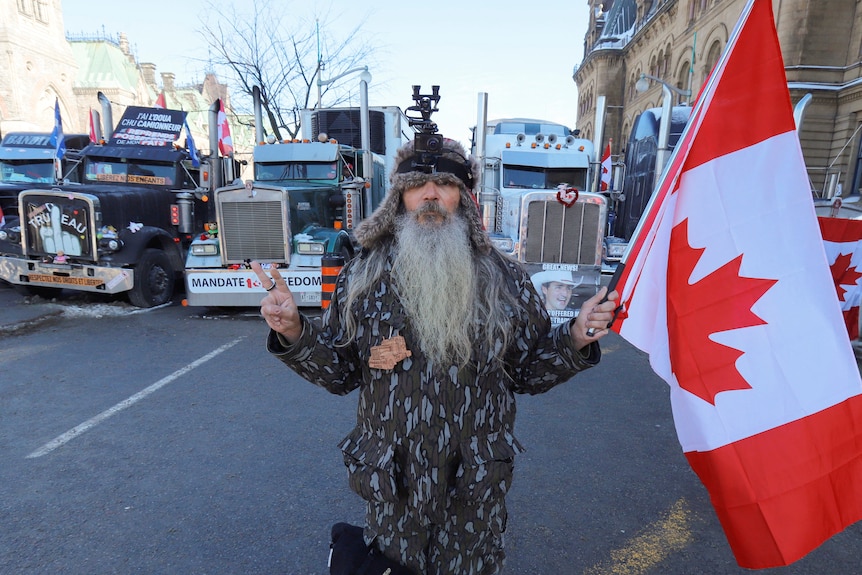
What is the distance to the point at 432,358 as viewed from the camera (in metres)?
1.68

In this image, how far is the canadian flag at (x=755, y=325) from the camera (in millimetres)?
1744

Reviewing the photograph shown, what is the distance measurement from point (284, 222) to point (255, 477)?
4.85 m

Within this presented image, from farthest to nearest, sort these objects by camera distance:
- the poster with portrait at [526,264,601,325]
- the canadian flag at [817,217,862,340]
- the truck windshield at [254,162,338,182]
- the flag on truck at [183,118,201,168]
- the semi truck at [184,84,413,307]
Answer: the flag on truck at [183,118,201,168]
the truck windshield at [254,162,338,182]
the semi truck at [184,84,413,307]
the poster with portrait at [526,264,601,325]
the canadian flag at [817,217,862,340]

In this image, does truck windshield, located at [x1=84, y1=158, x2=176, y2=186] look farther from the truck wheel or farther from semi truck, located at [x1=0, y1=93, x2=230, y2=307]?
the truck wheel

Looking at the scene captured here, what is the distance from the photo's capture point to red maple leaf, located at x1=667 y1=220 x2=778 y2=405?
1.80 meters

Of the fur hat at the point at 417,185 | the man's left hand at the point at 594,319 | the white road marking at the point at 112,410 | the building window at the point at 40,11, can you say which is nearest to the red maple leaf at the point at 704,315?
the man's left hand at the point at 594,319

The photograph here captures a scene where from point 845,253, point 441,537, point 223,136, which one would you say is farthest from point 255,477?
point 223,136

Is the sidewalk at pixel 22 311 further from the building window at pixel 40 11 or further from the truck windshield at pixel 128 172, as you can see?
the building window at pixel 40 11

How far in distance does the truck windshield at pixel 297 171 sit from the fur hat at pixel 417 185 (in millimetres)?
7390

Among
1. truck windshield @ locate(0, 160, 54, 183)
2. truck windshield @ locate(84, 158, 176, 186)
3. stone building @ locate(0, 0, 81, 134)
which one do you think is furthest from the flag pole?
stone building @ locate(0, 0, 81, 134)

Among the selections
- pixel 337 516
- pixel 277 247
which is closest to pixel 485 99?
pixel 277 247

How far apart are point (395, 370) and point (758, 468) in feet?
4.30

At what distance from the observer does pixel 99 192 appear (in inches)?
315

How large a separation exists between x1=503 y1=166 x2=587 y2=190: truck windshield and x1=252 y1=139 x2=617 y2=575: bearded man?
24.8 ft
